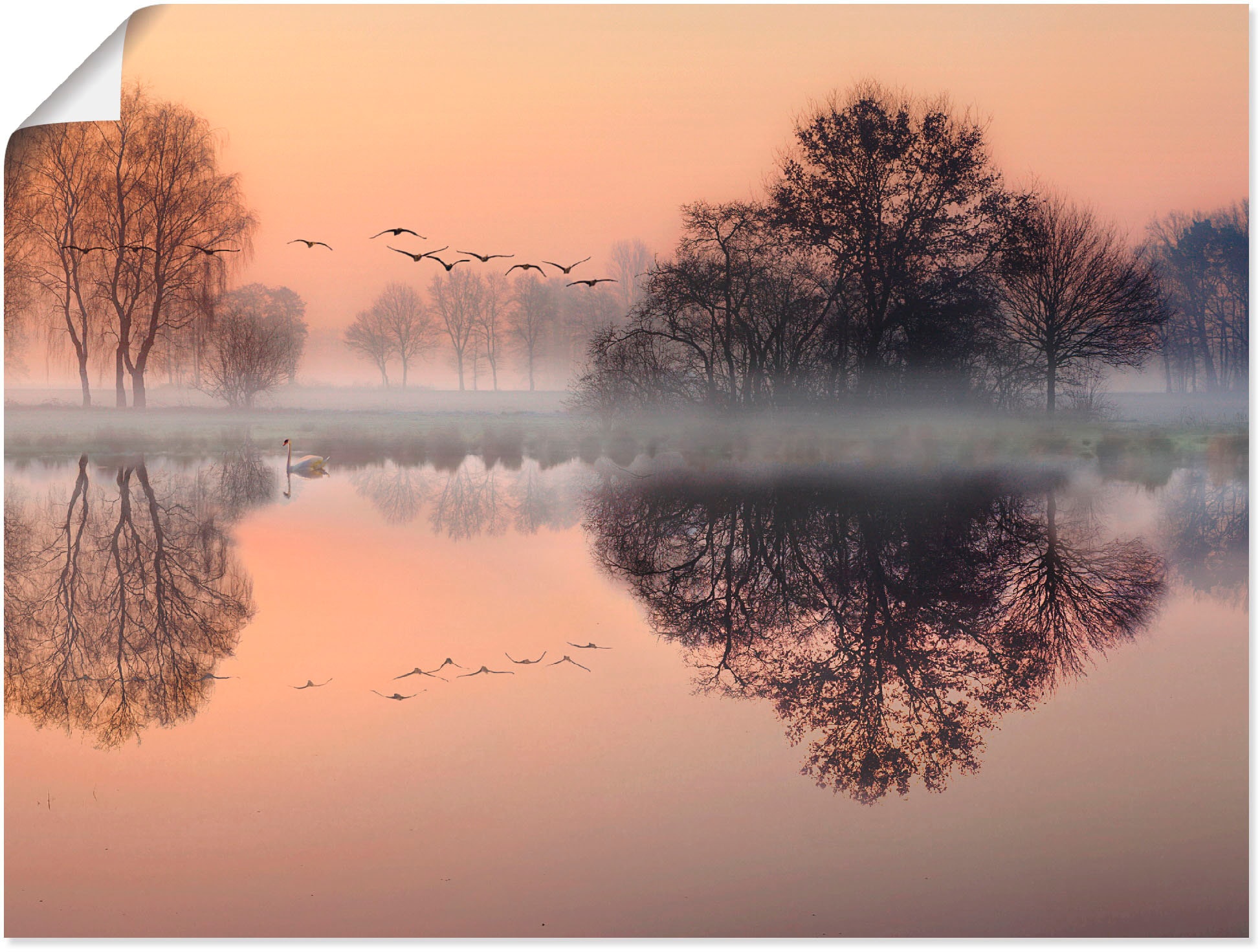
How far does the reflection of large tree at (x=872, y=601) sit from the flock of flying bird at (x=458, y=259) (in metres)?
1.15

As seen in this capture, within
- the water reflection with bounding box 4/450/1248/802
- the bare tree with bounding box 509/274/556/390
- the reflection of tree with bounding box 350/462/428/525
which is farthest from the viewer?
the reflection of tree with bounding box 350/462/428/525

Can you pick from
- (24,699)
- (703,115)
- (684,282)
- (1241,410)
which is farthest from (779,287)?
(24,699)

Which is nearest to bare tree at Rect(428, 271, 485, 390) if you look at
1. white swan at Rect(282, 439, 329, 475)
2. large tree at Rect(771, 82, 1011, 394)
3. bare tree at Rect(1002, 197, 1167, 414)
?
white swan at Rect(282, 439, 329, 475)

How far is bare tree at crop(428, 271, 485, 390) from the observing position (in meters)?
4.96

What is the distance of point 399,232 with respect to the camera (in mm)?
4582

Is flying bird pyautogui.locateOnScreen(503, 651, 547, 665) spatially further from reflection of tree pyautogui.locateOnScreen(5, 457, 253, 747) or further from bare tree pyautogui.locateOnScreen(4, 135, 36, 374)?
bare tree pyautogui.locateOnScreen(4, 135, 36, 374)

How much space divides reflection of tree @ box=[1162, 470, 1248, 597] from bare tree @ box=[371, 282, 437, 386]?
4.10 meters

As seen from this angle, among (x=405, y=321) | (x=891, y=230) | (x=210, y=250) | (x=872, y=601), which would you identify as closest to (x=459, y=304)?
(x=405, y=321)

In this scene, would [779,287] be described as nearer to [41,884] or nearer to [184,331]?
[184,331]

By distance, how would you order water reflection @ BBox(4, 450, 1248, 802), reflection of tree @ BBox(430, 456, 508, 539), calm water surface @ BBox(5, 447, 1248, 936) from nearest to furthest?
calm water surface @ BBox(5, 447, 1248, 936), water reflection @ BBox(4, 450, 1248, 802), reflection of tree @ BBox(430, 456, 508, 539)

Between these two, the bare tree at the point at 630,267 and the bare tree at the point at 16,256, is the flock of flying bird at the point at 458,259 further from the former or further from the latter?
the bare tree at the point at 16,256

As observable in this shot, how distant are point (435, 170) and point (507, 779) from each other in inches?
116

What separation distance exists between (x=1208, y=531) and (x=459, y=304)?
160 inches

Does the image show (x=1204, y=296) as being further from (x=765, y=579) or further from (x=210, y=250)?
(x=210, y=250)
